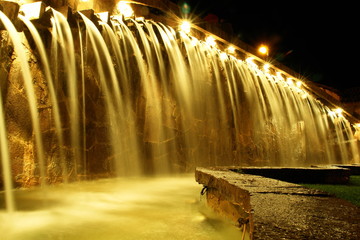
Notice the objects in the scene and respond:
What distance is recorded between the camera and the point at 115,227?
2.87 m

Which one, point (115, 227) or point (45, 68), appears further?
point (45, 68)

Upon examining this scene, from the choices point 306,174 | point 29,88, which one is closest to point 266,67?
point 306,174

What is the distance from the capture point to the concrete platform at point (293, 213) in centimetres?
138

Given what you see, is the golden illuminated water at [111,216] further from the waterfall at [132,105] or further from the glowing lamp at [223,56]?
the glowing lamp at [223,56]

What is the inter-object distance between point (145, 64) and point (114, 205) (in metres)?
4.84

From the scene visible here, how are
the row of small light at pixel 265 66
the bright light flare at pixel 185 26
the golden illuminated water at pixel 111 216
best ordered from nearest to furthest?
the golden illuminated water at pixel 111 216 < the bright light flare at pixel 185 26 < the row of small light at pixel 265 66

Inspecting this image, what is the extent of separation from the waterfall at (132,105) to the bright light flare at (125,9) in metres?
0.68

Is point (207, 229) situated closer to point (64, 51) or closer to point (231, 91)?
point (64, 51)

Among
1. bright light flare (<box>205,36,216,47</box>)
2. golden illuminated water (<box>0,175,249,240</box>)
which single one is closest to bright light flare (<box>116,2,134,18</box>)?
bright light flare (<box>205,36,216,47</box>)

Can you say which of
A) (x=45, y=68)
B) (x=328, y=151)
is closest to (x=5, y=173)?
(x=45, y=68)

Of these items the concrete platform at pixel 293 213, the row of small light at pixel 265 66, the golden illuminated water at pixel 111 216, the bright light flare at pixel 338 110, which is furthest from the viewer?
the bright light flare at pixel 338 110

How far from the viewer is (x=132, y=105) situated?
725cm

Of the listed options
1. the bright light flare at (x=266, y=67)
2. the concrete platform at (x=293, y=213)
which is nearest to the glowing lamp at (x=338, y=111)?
the bright light flare at (x=266, y=67)

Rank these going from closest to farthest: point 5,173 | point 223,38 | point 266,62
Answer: point 5,173 → point 223,38 → point 266,62
